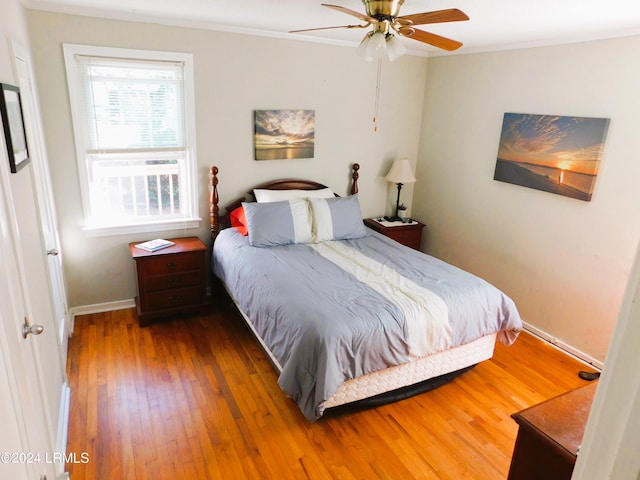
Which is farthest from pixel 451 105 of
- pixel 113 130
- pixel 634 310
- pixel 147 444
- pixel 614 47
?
pixel 634 310

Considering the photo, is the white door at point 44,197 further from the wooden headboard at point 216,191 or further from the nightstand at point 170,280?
the wooden headboard at point 216,191

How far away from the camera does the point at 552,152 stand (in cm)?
335

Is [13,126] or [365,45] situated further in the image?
[365,45]

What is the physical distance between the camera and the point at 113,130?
135 inches

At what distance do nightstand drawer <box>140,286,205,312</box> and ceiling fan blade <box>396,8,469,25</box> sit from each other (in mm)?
2597

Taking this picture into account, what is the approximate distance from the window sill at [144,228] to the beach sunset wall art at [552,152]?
9.20ft

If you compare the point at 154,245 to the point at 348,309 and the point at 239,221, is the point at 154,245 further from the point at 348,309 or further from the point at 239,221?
the point at 348,309

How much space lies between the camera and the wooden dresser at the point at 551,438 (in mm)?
1287

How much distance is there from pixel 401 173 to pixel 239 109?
1734 millimetres

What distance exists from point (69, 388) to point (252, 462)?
52.7 inches

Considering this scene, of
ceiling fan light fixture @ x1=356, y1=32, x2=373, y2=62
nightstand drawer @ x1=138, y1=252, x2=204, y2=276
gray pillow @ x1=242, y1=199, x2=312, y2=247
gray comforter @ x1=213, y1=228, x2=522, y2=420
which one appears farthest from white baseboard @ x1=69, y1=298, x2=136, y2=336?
ceiling fan light fixture @ x1=356, y1=32, x2=373, y2=62

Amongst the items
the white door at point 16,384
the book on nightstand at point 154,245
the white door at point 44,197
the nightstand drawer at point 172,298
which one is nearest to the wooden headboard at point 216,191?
the book on nightstand at point 154,245

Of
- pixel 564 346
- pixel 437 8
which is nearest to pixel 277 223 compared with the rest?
pixel 437 8

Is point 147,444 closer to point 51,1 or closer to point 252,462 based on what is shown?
point 252,462
